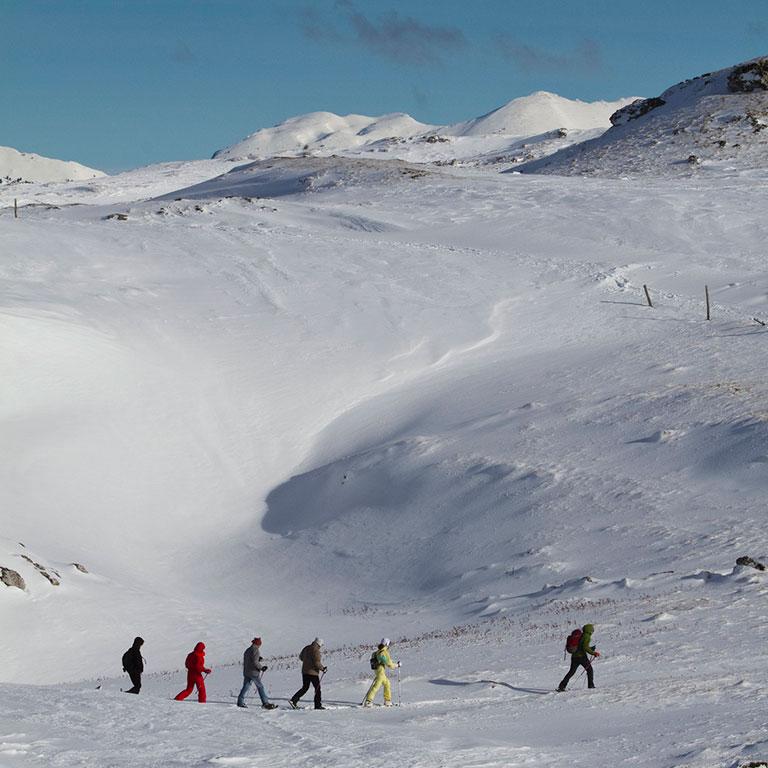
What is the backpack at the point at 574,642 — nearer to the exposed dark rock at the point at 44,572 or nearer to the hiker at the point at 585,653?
the hiker at the point at 585,653

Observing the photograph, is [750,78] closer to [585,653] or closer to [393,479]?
[393,479]

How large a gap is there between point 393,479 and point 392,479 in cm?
3

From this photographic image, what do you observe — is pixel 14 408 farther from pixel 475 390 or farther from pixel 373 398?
pixel 475 390

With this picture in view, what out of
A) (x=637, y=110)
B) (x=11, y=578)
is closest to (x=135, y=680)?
(x=11, y=578)

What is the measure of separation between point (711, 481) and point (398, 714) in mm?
14586

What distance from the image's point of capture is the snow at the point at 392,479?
47.0 ft

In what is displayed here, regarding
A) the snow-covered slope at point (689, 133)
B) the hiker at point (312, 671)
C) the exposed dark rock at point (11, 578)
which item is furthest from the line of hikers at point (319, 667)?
the snow-covered slope at point (689, 133)

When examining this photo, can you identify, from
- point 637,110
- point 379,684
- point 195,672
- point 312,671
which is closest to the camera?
point 312,671

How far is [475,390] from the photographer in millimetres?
37906

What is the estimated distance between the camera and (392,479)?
31.9 meters

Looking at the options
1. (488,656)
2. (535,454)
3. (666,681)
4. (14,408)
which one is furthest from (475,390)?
(666,681)

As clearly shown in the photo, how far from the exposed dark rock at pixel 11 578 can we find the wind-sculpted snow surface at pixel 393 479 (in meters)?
0.32

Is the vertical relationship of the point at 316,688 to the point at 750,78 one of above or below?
below

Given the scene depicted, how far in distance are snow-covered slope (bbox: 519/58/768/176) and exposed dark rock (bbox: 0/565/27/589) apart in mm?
54951
